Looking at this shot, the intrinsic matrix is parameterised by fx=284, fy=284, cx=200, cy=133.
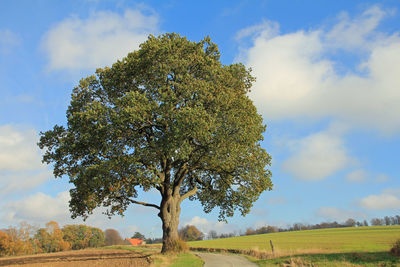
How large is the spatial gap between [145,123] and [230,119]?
7379 millimetres

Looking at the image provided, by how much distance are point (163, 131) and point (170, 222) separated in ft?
30.4

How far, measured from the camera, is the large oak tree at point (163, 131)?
23000mm

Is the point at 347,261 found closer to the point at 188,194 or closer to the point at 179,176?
the point at 188,194

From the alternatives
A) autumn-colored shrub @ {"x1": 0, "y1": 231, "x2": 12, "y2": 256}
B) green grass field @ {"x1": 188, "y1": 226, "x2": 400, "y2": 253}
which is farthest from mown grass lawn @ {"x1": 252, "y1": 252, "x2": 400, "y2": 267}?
autumn-colored shrub @ {"x1": 0, "y1": 231, "x2": 12, "y2": 256}

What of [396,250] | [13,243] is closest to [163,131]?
[396,250]

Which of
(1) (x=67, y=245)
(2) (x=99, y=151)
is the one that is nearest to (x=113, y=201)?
(2) (x=99, y=151)

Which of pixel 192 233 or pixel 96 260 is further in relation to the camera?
pixel 192 233

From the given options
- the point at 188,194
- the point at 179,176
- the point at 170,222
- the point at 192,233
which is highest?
the point at 179,176

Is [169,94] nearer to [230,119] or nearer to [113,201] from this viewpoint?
[230,119]

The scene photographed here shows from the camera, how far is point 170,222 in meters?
27.5

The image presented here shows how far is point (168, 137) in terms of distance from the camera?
2261cm

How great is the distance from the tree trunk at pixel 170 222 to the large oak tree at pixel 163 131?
9 centimetres

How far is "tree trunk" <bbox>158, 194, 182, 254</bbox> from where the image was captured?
86.8ft

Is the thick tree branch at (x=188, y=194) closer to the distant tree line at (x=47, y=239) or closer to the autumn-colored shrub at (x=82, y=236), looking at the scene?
the distant tree line at (x=47, y=239)
